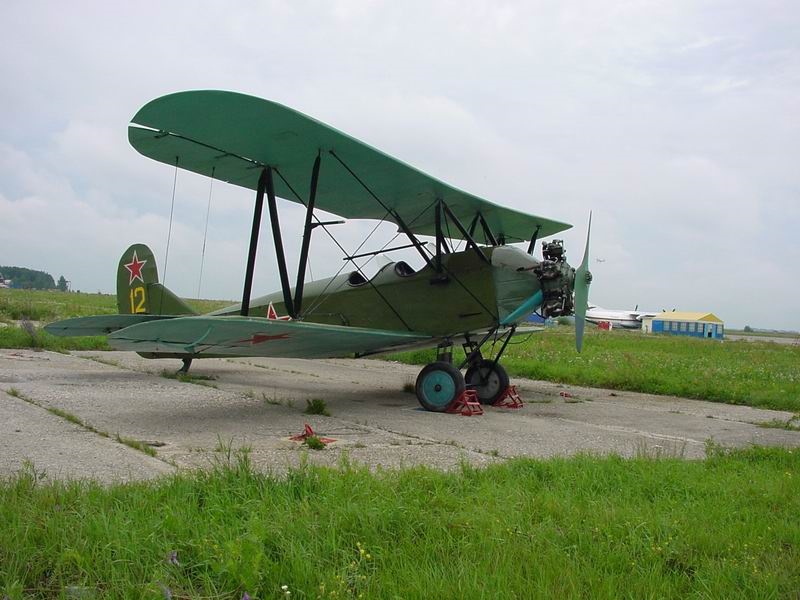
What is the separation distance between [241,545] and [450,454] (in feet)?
10.2

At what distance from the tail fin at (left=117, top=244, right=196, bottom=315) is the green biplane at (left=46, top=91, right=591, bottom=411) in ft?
0.51

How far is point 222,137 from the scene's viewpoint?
25.5 ft

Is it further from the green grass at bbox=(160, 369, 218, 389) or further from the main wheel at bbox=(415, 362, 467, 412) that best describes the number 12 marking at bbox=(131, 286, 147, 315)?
the main wheel at bbox=(415, 362, 467, 412)

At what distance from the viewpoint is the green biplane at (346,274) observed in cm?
710

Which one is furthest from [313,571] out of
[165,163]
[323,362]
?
[323,362]

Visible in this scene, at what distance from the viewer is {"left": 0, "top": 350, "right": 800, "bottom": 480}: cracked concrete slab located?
17.0ft

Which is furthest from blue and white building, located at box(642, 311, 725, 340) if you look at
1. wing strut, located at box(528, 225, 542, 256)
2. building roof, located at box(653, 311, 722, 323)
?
wing strut, located at box(528, 225, 542, 256)

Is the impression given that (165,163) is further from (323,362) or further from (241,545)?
(323,362)

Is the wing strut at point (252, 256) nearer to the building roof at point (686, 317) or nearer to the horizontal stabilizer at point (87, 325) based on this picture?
the horizontal stabilizer at point (87, 325)

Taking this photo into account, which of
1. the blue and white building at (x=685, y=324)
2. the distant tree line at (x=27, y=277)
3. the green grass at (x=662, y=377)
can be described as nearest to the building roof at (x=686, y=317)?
the blue and white building at (x=685, y=324)

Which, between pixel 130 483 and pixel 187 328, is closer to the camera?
pixel 130 483

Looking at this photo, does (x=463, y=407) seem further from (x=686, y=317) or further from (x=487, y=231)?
(x=686, y=317)

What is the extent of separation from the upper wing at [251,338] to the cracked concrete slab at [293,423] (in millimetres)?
746

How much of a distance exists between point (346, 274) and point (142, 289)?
421 centimetres
